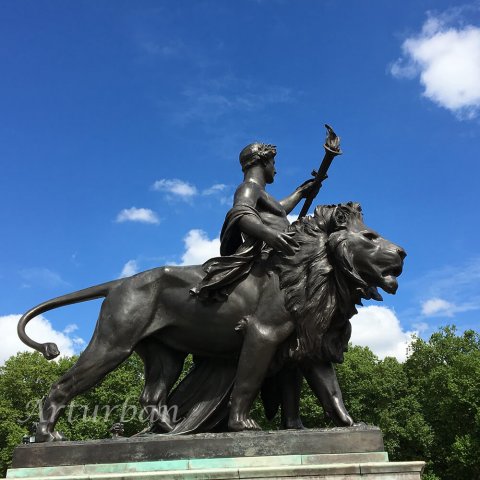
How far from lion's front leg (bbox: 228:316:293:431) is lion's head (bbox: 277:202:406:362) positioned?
10.9 inches

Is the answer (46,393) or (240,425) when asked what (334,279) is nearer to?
(240,425)

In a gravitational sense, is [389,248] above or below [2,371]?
below

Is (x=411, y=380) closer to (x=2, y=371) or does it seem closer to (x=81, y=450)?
(x=2, y=371)

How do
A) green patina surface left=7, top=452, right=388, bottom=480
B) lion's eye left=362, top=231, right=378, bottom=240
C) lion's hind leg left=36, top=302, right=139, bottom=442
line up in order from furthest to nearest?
lion's eye left=362, top=231, right=378, bottom=240 → lion's hind leg left=36, top=302, right=139, bottom=442 → green patina surface left=7, top=452, right=388, bottom=480

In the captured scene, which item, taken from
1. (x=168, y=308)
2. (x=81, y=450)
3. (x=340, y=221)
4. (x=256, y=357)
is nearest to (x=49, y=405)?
(x=81, y=450)

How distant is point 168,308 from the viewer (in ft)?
22.5

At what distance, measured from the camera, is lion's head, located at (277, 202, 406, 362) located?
21.1 feet

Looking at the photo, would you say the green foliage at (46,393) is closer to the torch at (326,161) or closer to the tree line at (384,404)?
the tree line at (384,404)

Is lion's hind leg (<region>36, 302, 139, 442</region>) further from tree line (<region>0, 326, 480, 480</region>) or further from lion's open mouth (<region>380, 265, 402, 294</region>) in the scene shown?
tree line (<region>0, 326, 480, 480</region>)

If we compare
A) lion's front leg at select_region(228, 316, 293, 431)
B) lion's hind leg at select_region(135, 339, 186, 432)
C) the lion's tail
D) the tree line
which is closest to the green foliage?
the tree line

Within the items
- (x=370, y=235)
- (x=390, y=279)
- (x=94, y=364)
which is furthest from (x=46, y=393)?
(x=390, y=279)

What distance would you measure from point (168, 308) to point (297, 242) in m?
1.73

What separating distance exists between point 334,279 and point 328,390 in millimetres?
1256

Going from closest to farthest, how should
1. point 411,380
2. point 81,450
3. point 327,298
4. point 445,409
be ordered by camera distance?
point 81,450, point 327,298, point 445,409, point 411,380
